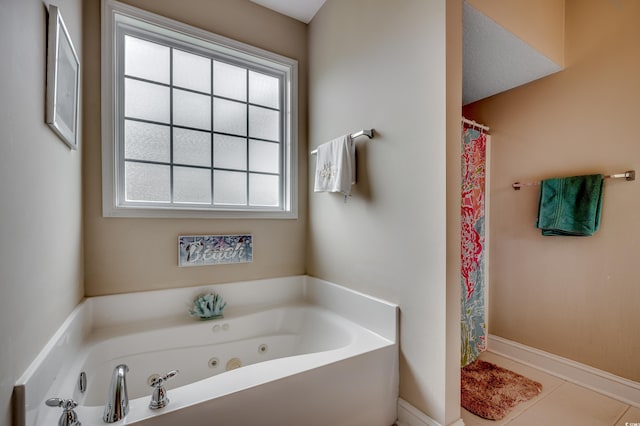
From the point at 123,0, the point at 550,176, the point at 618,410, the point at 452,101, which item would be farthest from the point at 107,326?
the point at 550,176

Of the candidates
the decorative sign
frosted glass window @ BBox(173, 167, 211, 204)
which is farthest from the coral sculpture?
frosted glass window @ BBox(173, 167, 211, 204)

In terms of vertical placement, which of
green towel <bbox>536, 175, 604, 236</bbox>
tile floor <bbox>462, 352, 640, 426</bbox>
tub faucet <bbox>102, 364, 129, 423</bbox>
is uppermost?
green towel <bbox>536, 175, 604, 236</bbox>

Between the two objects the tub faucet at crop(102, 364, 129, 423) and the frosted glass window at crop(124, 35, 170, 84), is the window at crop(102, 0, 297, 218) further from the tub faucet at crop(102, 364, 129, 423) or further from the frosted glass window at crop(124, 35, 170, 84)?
the tub faucet at crop(102, 364, 129, 423)

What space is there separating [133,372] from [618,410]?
8.95 ft

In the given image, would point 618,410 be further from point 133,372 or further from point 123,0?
point 123,0

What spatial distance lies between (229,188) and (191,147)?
1.26ft

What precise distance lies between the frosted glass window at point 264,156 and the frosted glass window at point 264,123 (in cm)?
6

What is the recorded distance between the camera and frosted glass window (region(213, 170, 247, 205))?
2107 millimetres

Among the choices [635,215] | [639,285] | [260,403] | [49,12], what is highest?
[49,12]

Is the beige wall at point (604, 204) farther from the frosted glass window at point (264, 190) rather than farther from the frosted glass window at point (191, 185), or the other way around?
the frosted glass window at point (191, 185)

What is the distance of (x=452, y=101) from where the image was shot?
52.0 inches

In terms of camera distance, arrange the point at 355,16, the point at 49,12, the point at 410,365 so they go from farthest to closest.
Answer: the point at 355,16 → the point at 410,365 → the point at 49,12

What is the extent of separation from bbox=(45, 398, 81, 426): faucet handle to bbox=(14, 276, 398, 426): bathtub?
5cm

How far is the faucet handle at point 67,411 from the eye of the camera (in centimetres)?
85
